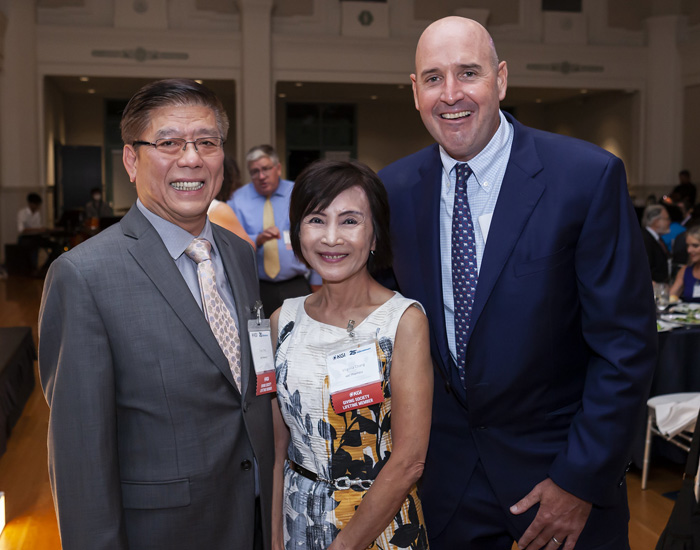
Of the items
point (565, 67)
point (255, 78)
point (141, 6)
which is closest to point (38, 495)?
point (255, 78)

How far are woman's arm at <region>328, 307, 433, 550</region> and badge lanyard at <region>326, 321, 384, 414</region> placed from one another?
6cm

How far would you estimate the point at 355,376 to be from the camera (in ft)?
5.30

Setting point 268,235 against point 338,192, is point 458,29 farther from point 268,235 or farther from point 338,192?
point 268,235

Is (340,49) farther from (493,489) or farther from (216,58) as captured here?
(493,489)

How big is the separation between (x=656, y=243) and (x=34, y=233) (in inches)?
427

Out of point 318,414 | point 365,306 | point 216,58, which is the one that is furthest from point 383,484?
point 216,58

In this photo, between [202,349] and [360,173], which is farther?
[360,173]

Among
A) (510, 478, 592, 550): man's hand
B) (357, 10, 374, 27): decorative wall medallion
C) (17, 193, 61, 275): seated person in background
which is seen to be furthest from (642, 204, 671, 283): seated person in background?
(17, 193, 61, 275): seated person in background

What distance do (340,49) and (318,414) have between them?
13362 millimetres

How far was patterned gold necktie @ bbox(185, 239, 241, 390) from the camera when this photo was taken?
5.27ft

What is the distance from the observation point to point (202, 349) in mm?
1516

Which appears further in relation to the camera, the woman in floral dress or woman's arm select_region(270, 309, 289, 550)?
woman's arm select_region(270, 309, 289, 550)

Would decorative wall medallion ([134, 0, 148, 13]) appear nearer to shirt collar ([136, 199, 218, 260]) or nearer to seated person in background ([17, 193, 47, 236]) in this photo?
seated person in background ([17, 193, 47, 236])

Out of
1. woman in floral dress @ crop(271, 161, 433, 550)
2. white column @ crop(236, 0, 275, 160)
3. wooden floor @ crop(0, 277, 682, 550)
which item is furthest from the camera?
white column @ crop(236, 0, 275, 160)
